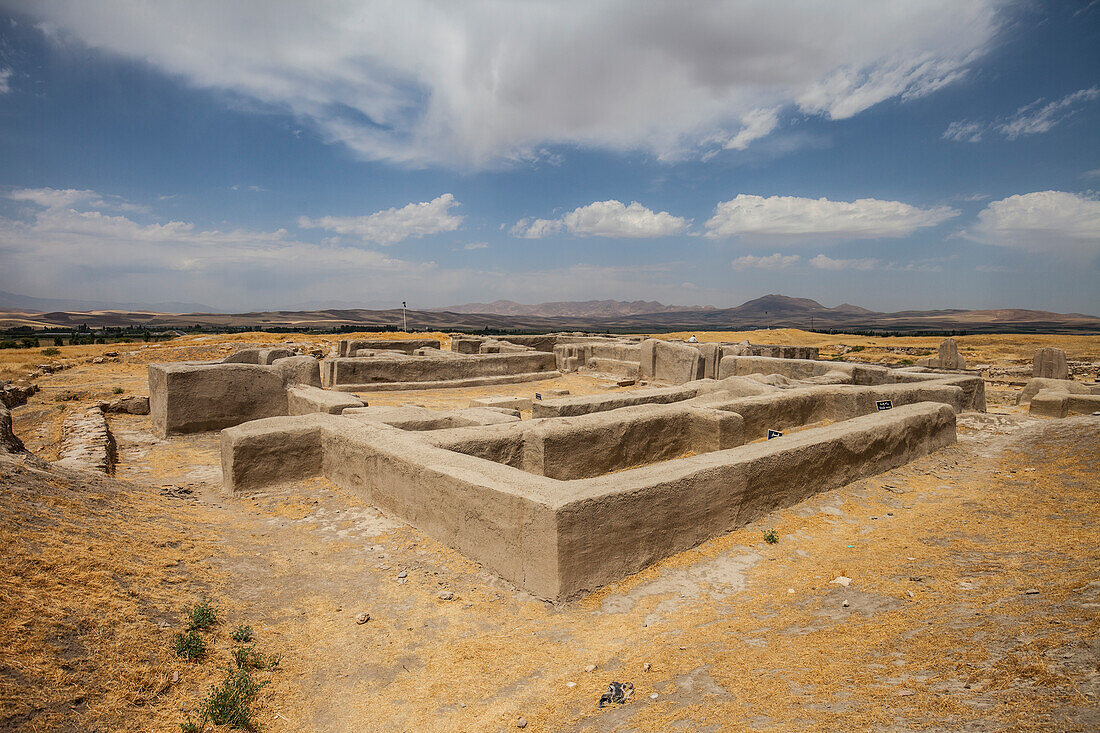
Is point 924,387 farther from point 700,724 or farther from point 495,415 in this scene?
point 700,724

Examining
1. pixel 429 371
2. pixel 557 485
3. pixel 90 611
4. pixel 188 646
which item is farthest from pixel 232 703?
pixel 429 371

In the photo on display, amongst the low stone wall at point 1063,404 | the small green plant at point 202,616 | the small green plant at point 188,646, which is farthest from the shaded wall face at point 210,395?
the low stone wall at point 1063,404

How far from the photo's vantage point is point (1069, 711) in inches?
67.9

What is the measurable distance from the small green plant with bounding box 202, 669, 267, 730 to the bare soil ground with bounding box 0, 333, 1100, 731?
0.09m

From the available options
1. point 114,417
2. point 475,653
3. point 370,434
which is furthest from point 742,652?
point 114,417

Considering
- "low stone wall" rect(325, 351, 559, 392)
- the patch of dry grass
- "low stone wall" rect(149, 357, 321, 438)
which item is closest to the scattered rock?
"low stone wall" rect(149, 357, 321, 438)

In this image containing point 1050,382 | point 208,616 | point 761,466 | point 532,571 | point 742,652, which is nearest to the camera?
point 742,652

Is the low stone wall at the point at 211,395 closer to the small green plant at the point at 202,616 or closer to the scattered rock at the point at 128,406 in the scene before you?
the scattered rock at the point at 128,406

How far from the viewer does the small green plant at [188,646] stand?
111 inches

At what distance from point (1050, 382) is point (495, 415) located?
41.5 ft

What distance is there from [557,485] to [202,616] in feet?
7.71

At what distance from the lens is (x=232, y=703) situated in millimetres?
2547

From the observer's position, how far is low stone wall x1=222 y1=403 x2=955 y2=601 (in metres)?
3.77

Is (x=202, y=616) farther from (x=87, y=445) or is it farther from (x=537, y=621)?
(x=87, y=445)
